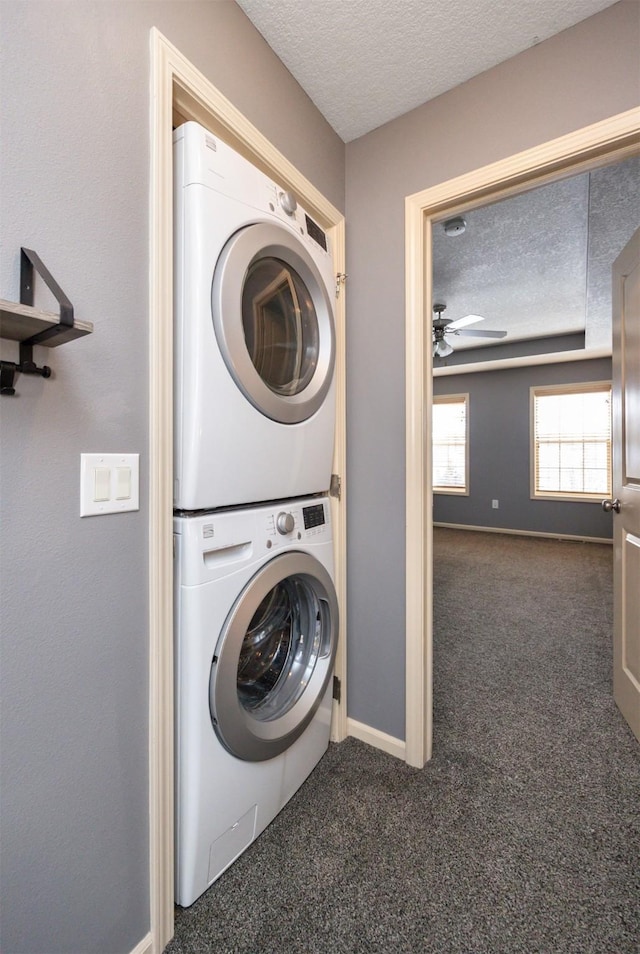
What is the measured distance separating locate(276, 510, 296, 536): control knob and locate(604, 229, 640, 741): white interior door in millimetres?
1443

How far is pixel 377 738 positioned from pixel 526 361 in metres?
5.62

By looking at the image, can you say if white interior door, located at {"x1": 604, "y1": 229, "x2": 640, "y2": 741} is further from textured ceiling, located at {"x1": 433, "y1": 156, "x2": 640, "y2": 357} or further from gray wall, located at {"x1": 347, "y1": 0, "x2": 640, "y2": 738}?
gray wall, located at {"x1": 347, "y1": 0, "x2": 640, "y2": 738}

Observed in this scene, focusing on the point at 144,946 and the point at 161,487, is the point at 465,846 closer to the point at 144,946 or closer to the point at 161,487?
the point at 144,946

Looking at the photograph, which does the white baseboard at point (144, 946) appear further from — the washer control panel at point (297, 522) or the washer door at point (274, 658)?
the washer control panel at point (297, 522)

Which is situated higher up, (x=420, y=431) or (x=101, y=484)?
(x=420, y=431)

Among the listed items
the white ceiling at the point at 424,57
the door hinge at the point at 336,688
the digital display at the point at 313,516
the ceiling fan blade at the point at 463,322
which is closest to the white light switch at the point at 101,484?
the digital display at the point at 313,516

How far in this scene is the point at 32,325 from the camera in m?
0.67

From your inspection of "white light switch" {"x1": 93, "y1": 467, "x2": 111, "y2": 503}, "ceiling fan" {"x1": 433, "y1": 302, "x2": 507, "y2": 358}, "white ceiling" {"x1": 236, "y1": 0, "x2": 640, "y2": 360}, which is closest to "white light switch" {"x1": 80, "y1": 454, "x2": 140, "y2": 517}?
"white light switch" {"x1": 93, "y1": 467, "x2": 111, "y2": 503}

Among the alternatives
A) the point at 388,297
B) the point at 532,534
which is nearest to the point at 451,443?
the point at 532,534

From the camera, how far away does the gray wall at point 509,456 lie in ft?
18.8

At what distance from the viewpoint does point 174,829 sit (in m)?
1.02

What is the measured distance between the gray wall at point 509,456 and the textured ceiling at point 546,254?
1057 mm

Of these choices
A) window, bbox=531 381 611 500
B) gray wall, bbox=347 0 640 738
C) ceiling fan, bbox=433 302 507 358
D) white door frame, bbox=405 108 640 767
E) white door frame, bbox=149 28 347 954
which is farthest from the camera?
window, bbox=531 381 611 500

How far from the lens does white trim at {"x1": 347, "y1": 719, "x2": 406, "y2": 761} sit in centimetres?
161
